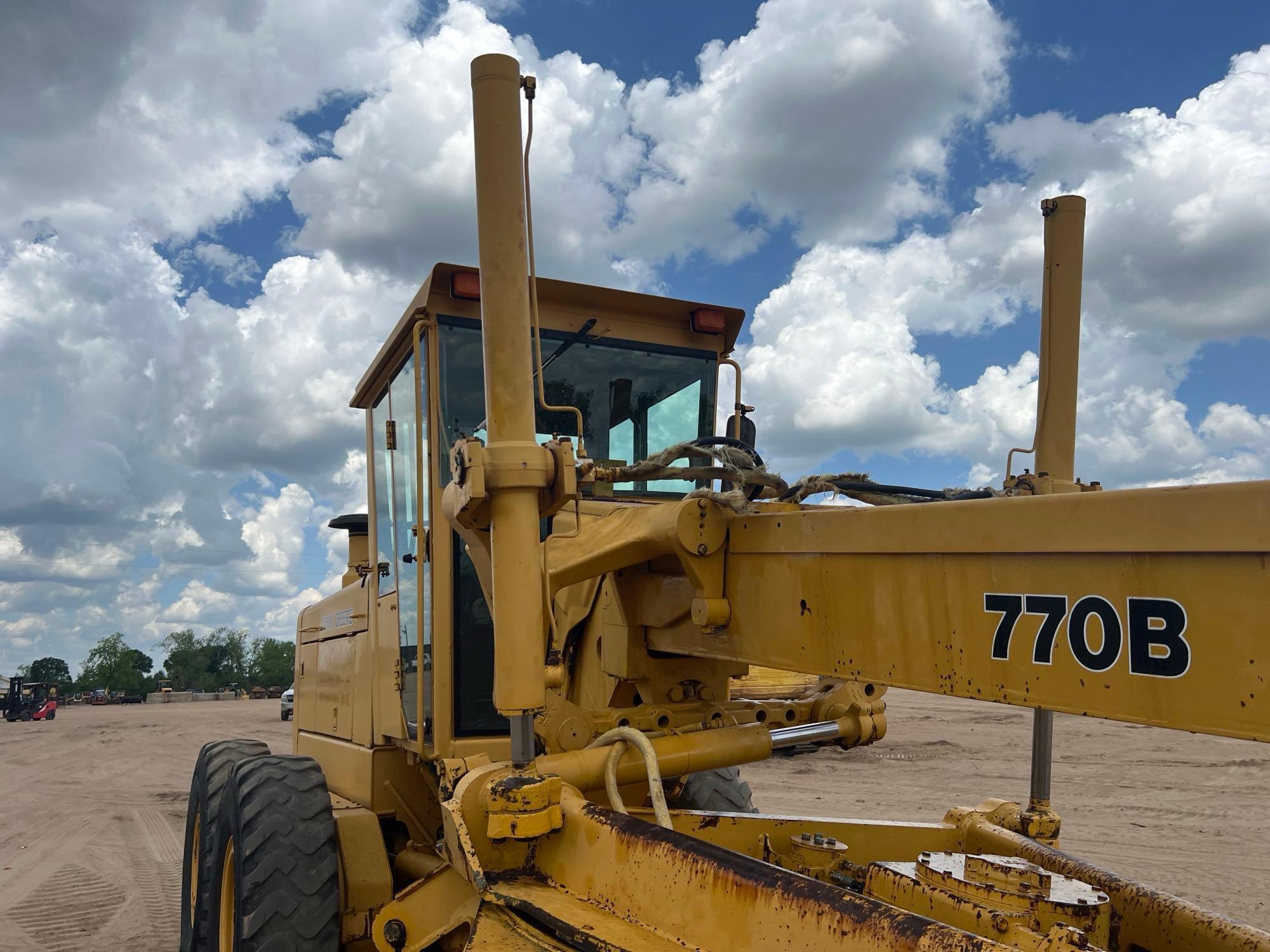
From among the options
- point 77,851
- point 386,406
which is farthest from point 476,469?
point 77,851

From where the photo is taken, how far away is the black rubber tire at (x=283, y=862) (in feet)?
11.7

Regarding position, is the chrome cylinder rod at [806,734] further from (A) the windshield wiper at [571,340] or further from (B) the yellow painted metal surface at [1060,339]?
(A) the windshield wiper at [571,340]

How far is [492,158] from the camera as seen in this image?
2.73 metres

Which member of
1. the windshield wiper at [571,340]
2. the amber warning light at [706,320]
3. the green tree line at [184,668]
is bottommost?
the green tree line at [184,668]

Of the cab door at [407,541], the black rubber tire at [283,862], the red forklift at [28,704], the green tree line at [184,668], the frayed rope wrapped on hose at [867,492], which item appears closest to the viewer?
the frayed rope wrapped on hose at [867,492]

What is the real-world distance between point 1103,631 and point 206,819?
415 cm

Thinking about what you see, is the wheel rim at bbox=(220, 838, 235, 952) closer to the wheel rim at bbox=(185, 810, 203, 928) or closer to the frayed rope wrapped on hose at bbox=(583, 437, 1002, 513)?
the wheel rim at bbox=(185, 810, 203, 928)

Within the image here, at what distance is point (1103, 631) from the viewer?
1.76 metres

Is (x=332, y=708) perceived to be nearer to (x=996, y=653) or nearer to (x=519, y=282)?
(x=519, y=282)

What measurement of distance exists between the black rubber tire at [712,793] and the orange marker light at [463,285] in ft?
8.22

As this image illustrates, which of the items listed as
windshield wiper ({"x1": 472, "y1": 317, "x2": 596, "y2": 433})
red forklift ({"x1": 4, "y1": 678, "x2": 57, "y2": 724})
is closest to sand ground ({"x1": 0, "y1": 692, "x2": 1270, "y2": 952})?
windshield wiper ({"x1": 472, "y1": 317, "x2": 596, "y2": 433})

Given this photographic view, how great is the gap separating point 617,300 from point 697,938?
282 cm

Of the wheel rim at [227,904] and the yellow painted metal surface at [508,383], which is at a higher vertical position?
the yellow painted metal surface at [508,383]

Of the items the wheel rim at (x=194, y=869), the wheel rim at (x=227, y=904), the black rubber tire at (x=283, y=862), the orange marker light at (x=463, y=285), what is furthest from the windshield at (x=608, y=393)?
the wheel rim at (x=194, y=869)
